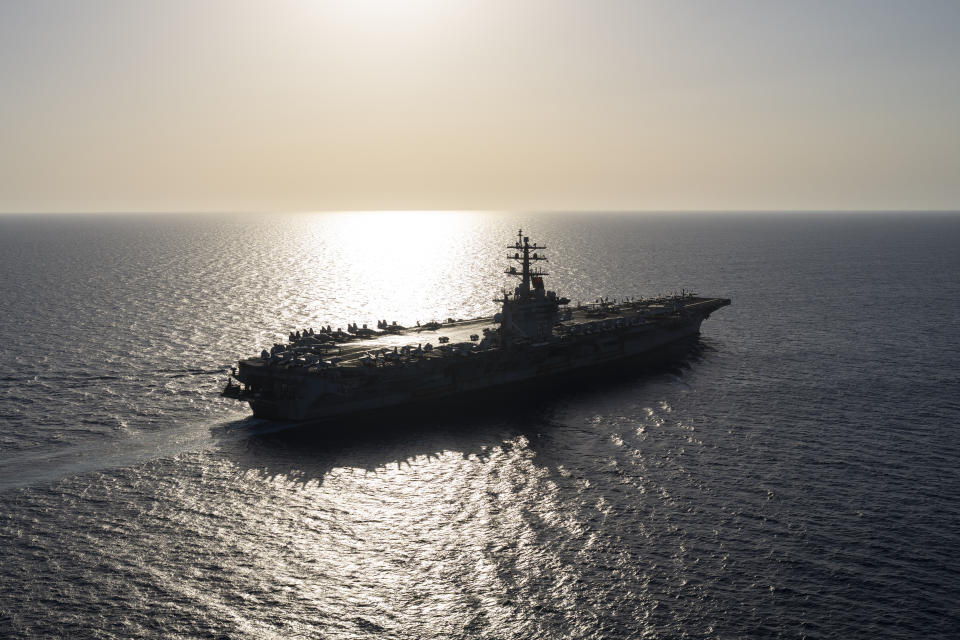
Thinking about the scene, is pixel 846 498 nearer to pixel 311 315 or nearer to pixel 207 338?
pixel 207 338

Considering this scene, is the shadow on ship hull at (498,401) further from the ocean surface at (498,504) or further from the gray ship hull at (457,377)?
the ocean surface at (498,504)

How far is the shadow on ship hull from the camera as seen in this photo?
4847 cm

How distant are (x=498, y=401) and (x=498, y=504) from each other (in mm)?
20336

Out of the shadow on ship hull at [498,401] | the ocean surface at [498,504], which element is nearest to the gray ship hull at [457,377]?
the shadow on ship hull at [498,401]

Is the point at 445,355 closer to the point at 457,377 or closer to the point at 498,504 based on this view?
the point at 457,377

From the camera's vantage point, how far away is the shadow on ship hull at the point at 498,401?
4847 centimetres

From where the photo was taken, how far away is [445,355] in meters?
55.8

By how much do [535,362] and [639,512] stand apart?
2815 cm

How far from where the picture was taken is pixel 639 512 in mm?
34594

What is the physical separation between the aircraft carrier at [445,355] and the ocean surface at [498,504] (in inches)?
→ 120

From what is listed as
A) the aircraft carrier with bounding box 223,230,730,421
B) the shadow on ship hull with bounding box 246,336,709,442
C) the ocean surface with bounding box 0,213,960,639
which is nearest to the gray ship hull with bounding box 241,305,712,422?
the aircraft carrier with bounding box 223,230,730,421

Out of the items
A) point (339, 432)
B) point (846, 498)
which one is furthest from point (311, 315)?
point (846, 498)

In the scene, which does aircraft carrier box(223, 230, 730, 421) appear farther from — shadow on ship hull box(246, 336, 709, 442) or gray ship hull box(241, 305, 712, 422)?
shadow on ship hull box(246, 336, 709, 442)

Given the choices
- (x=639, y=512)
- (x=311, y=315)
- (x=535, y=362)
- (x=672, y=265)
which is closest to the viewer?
(x=639, y=512)
